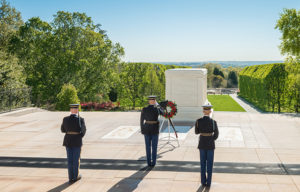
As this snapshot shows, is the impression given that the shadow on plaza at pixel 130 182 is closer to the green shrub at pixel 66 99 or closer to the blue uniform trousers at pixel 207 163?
the blue uniform trousers at pixel 207 163

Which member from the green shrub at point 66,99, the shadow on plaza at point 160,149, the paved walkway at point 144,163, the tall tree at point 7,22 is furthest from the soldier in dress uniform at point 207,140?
the tall tree at point 7,22

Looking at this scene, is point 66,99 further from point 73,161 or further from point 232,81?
point 232,81

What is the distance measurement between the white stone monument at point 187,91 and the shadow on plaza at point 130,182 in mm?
6790

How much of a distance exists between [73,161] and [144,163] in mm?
1900

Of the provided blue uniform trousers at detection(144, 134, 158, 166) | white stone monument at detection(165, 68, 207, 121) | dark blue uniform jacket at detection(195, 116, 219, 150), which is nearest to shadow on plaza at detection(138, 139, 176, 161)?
blue uniform trousers at detection(144, 134, 158, 166)

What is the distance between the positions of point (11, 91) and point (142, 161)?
39.0 ft

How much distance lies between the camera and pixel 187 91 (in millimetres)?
13555

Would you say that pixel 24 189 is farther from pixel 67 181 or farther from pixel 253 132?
pixel 253 132

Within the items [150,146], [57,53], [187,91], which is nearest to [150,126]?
[150,146]

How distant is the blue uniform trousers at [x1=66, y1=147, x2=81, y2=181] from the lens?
625cm

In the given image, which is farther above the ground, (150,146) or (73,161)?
(150,146)

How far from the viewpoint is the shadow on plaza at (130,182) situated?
19.3 feet

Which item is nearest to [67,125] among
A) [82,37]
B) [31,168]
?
[31,168]

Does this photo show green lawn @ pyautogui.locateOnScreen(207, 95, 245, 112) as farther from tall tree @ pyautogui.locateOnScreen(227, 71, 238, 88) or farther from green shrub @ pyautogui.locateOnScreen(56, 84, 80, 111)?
tall tree @ pyautogui.locateOnScreen(227, 71, 238, 88)
